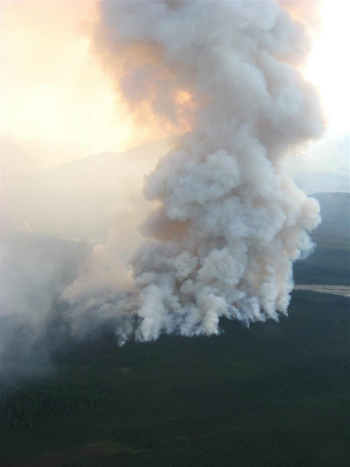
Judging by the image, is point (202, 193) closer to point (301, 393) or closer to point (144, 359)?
point (144, 359)

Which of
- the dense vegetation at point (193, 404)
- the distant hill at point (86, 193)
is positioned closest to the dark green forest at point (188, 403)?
the dense vegetation at point (193, 404)

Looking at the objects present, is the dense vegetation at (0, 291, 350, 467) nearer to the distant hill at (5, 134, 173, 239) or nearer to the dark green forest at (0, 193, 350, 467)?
the dark green forest at (0, 193, 350, 467)

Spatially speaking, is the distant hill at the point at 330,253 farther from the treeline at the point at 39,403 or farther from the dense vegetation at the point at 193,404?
the treeline at the point at 39,403

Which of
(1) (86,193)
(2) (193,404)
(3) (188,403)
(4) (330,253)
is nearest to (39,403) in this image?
(3) (188,403)

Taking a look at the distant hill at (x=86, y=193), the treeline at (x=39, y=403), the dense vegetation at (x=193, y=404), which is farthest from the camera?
the distant hill at (x=86, y=193)

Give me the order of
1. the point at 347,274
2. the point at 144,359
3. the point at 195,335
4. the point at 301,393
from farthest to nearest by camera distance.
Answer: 1. the point at 347,274
2. the point at 195,335
3. the point at 144,359
4. the point at 301,393

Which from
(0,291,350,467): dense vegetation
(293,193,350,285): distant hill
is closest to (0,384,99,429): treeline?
Answer: (0,291,350,467): dense vegetation

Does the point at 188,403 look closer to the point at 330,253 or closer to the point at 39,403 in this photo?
the point at 39,403

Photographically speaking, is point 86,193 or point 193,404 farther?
point 86,193

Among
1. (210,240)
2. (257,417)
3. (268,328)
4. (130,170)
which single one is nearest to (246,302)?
(268,328)
